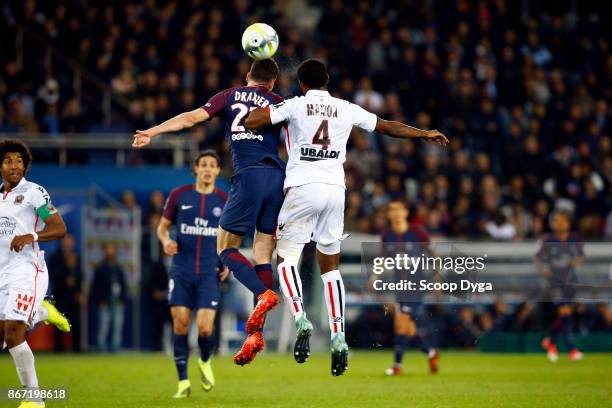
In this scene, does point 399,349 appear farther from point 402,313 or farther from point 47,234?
point 47,234

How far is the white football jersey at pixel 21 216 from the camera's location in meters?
11.7

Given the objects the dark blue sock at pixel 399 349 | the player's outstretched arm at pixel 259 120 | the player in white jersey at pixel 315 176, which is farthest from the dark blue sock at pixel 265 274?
the dark blue sock at pixel 399 349

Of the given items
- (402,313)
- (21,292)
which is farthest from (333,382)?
(21,292)

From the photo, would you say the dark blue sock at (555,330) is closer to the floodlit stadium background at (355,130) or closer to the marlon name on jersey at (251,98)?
the floodlit stadium background at (355,130)

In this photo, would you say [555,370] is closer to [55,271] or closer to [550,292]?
[550,292]

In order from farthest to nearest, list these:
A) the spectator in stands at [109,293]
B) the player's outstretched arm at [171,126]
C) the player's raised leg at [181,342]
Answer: the spectator in stands at [109,293]
the player's raised leg at [181,342]
the player's outstretched arm at [171,126]

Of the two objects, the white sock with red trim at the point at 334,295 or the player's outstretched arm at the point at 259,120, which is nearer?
the player's outstretched arm at the point at 259,120

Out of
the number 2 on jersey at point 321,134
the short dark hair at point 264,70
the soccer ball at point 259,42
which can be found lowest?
the number 2 on jersey at point 321,134

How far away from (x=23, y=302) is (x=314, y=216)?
2.71 m

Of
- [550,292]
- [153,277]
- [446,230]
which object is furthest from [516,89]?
[550,292]

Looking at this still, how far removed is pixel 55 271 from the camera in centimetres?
2284

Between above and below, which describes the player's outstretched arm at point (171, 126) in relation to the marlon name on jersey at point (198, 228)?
above

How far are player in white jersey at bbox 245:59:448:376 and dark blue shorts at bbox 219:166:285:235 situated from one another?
0.58 ft

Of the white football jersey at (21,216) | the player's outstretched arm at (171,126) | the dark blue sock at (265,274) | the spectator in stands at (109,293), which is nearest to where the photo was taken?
the player's outstretched arm at (171,126)
